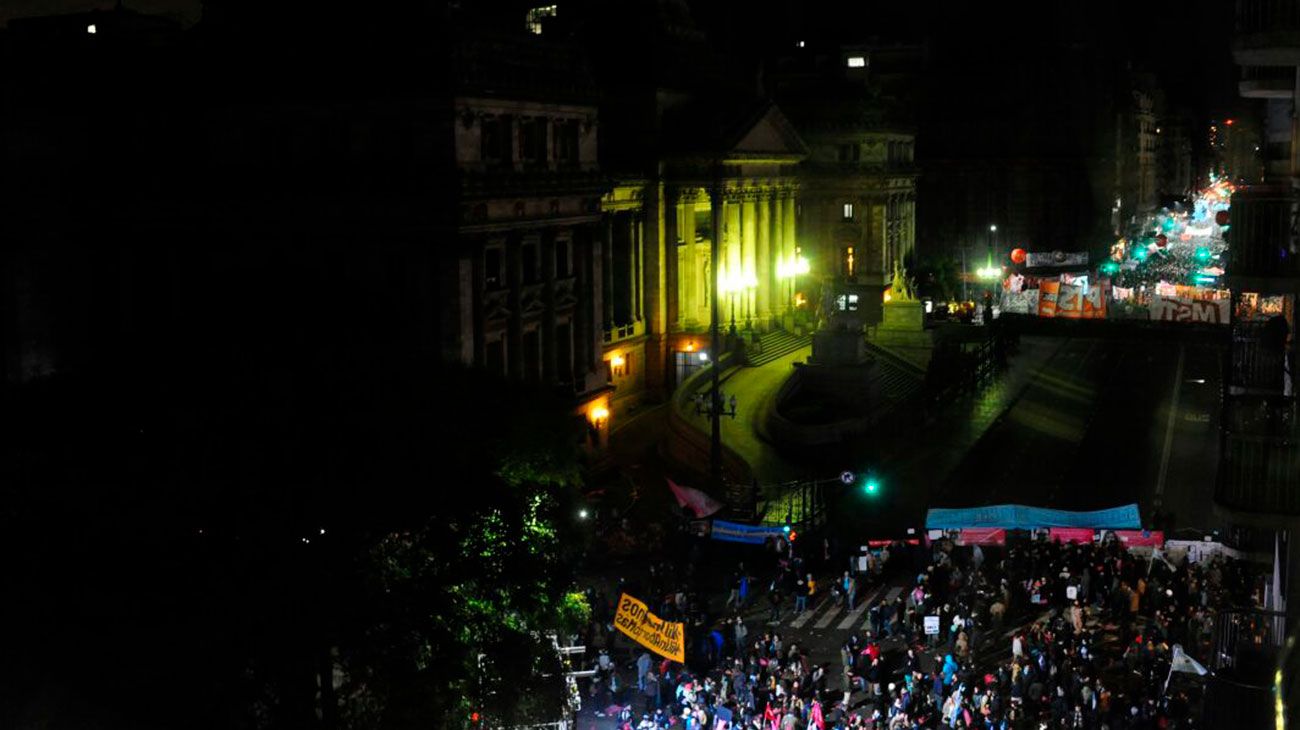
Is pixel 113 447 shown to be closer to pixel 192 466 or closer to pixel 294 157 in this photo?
pixel 192 466

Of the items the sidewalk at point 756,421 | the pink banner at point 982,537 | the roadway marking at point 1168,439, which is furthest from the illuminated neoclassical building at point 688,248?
the pink banner at point 982,537

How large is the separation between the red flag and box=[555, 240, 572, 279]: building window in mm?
19276

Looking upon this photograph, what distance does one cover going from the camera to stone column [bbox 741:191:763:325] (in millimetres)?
85438

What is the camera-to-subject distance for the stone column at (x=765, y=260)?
87.5 m

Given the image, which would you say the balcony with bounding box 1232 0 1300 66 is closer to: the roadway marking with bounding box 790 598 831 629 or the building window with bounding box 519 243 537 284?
the roadway marking with bounding box 790 598 831 629

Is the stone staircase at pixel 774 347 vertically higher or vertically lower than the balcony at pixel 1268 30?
lower

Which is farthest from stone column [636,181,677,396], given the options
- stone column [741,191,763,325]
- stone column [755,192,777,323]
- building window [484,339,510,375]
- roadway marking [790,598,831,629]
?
roadway marking [790,598,831,629]

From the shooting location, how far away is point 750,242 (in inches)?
3413

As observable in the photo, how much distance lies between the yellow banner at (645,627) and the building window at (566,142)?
31.5m

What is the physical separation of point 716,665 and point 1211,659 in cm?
2188

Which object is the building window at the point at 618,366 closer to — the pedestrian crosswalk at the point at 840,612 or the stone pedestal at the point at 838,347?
the stone pedestal at the point at 838,347

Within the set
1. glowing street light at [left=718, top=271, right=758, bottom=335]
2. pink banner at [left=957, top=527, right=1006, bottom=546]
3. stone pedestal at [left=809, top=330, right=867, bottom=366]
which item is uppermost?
glowing street light at [left=718, top=271, right=758, bottom=335]

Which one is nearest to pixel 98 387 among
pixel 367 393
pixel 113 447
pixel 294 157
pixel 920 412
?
pixel 113 447

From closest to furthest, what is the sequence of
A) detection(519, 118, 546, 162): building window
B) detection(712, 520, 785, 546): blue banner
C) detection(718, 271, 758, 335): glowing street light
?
1. detection(712, 520, 785, 546): blue banner
2. detection(519, 118, 546, 162): building window
3. detection(718, 271, 758, 335): glowing street light
